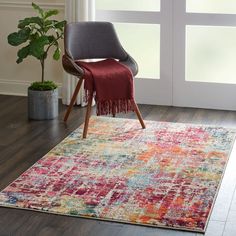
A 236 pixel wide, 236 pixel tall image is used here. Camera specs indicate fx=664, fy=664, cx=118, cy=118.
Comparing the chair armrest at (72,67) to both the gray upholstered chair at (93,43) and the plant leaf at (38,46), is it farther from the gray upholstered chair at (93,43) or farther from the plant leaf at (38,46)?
the plant leaf at (38,46)

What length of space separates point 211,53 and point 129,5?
0.81 meters

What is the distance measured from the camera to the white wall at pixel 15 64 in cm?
589

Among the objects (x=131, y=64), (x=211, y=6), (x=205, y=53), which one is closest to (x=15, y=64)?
(x=131, y=64)

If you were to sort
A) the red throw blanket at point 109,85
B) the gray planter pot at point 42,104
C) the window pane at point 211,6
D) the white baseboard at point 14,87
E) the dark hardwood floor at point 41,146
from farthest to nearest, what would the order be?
the white baseboard at point 14,87 < the window pane at point 211,6 < the gray planter pot at point 42,104 < the red throw blanket at point 109,85 < the dark hardwood floor at point 41,146

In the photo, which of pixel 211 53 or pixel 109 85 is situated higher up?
pixel 211 53

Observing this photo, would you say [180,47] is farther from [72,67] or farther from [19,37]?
[19,37]

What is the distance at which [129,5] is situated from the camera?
563 centimetres

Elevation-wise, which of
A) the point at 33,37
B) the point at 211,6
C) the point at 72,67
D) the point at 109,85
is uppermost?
the point at 211,6

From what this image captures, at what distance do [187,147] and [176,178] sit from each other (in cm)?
63

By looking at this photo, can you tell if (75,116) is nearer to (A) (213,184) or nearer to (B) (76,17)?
(B) (76,17)

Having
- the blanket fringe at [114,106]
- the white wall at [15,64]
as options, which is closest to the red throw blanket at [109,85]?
the blanket fringe at [114,106]

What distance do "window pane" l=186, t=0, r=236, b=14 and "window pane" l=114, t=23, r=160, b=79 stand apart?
1.11ft

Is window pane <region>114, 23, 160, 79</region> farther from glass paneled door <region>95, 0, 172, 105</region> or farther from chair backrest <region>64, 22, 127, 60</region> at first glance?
chair backrest <region>64, 22, 127, 60</region>

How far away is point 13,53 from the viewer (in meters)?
6.04
